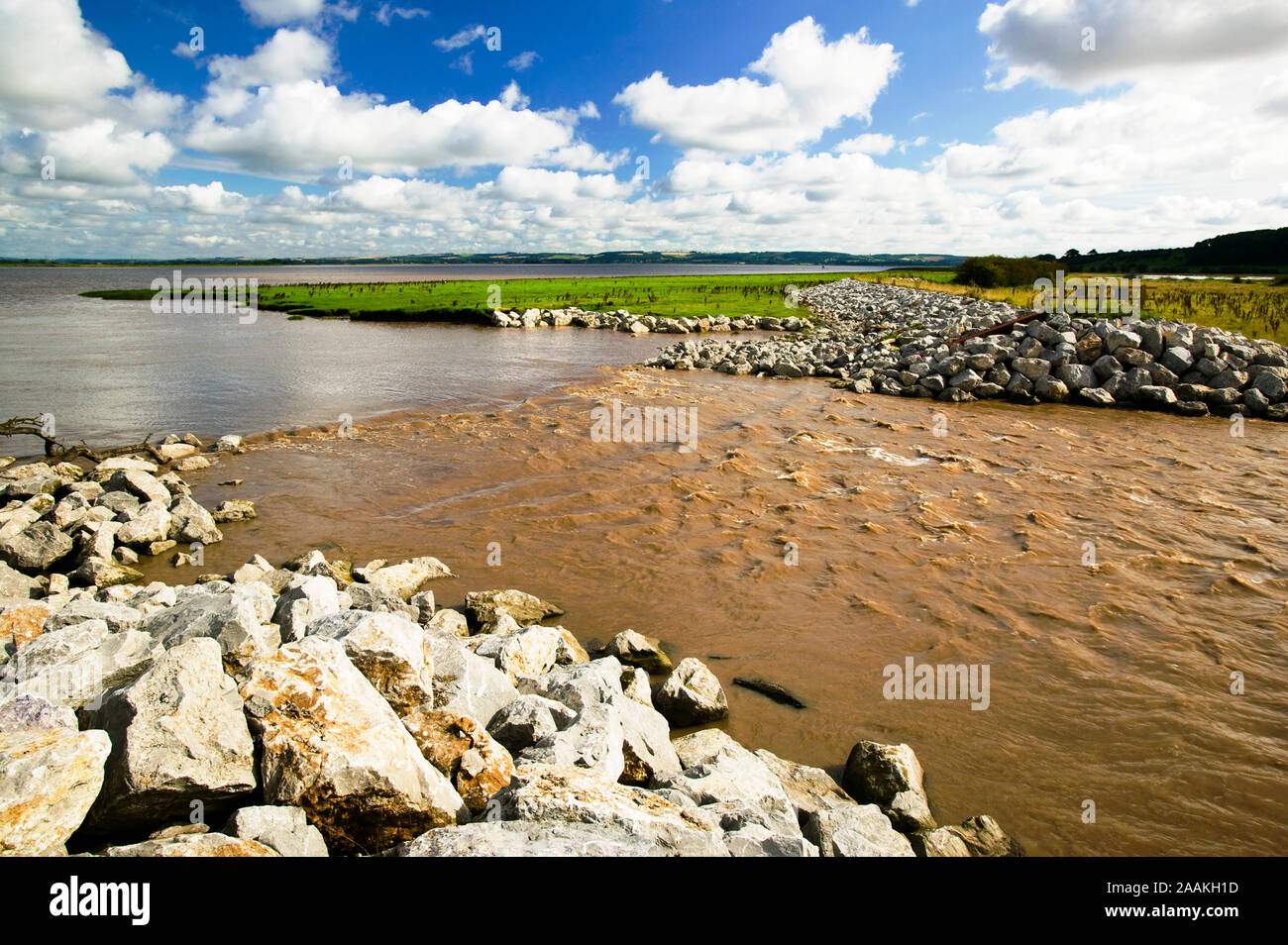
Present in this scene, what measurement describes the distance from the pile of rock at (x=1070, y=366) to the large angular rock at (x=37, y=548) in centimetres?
2358

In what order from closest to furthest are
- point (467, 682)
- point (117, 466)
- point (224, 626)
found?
point (224, 626), point (467, 682), point (117, 466)

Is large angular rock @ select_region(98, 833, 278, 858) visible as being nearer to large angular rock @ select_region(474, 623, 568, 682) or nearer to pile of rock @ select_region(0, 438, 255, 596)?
large angular rock @ select_region(474, 623, 568, 682)

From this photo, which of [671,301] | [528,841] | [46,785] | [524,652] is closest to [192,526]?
[524,652]

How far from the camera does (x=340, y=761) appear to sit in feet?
13.8

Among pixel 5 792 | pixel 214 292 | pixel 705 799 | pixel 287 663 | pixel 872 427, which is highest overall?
pixel 214 292

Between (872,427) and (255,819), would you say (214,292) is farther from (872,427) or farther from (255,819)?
(255,819)

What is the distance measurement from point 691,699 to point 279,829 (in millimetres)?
3957

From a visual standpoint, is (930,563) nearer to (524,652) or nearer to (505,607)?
(505,607)

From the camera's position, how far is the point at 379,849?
165 inches

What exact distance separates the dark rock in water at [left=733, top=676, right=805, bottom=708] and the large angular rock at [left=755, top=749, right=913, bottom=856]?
125cm

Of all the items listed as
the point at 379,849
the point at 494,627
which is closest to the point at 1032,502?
the point at 494,627

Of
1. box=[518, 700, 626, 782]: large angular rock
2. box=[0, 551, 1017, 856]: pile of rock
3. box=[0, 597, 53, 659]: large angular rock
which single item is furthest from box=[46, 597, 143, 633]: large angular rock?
box=[518, 700, 626, 782]: large angular rock

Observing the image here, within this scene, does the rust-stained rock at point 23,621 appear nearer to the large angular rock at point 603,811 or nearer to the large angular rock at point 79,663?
the large angular rock at point 79,663

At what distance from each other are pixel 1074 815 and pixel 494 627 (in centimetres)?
626
